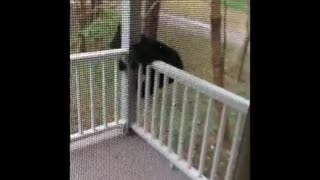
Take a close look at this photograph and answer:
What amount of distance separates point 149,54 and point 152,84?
0.24 ft

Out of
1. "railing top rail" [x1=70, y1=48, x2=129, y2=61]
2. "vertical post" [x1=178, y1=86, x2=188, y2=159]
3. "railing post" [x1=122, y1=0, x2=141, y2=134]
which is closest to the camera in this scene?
"railing top rail" [x1=70, y1=48, x2=129, y2=61]

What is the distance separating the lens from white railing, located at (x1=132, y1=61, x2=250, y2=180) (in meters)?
0.83

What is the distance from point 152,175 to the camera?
0.84 meters

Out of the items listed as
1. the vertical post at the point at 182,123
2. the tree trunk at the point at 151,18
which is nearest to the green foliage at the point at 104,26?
the tree trunk at the point at 151,18

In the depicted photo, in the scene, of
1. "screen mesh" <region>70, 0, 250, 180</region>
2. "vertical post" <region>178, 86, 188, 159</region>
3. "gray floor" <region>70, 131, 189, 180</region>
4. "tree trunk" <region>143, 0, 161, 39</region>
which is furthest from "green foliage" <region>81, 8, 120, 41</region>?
"vertical post" <region>178, 86, 188, 159</region>

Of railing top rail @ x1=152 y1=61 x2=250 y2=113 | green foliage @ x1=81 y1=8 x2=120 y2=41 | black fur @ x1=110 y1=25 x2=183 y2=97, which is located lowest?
railing top rail @ x1=152 y1=61 x2=250 y2=113

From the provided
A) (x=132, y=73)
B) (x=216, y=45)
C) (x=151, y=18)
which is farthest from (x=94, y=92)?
(x=216, y=45)

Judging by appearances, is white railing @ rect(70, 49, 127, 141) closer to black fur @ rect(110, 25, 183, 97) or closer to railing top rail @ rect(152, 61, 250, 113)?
black fur @ rect(110, 25, 183, 97)

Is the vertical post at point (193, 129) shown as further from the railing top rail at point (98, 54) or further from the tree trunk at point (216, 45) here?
the railing top rail at point (98, 54)
